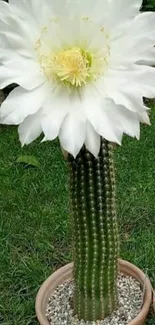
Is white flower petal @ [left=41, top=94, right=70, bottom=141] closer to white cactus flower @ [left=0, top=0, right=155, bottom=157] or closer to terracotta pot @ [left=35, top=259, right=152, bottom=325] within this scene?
white cactus flower @ [left=0, top=0, right=155, bottom=157]

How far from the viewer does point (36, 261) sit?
11.4 ft

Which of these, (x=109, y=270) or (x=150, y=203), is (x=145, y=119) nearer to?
(x=109, y=270)

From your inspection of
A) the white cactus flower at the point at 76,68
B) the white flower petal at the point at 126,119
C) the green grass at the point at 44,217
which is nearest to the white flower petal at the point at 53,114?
the white cactus flower at the point at 76,68

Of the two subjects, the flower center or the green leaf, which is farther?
the green leaf

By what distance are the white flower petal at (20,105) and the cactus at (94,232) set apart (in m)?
0.26

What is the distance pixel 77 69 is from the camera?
2.23 metres

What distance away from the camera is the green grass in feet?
11.0

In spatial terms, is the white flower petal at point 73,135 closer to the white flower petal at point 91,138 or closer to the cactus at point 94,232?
the white flower petal at point 91,138

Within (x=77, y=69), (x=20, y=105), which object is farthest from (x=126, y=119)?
(x=20, y=105)

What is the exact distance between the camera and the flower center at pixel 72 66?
87.7 inches

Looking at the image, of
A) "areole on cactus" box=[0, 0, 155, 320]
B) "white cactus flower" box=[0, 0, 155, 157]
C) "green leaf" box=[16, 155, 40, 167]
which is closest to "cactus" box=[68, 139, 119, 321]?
"areole on cactus" box=[0, 0, 155, 320]

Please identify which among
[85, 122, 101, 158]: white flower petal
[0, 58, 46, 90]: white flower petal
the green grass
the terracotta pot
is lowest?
the green grass

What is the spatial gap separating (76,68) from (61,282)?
3.73ft

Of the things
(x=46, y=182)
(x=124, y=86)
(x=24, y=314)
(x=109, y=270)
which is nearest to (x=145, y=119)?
(x=124, y=86)
